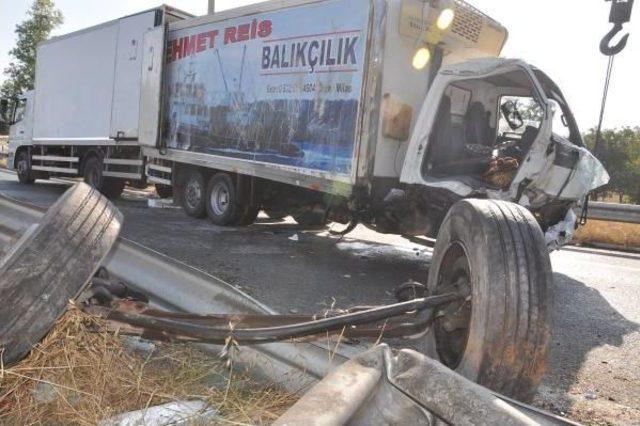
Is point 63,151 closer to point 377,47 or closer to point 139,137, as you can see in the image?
point 139,137

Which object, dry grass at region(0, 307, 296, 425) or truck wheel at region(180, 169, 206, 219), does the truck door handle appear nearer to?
truck wheel at region(180, 169, 206, 219)

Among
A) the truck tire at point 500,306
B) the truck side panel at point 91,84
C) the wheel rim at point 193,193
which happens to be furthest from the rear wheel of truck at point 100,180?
the truck tire at point 500,306

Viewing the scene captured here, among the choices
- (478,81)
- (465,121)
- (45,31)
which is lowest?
(465,121)

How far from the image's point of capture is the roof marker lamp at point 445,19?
648 cm

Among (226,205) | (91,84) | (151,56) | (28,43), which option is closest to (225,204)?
(226,205)

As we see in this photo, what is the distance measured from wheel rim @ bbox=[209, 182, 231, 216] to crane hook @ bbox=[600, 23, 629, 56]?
6623 millimetres

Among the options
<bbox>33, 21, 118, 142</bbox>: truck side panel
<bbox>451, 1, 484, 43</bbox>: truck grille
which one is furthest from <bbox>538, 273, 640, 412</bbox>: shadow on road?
<bbox>33, 21, 118, 142</bbox>: truck side panel

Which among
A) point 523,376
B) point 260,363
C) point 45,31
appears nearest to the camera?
point 523,376

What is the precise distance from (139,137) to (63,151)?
4.66 meters

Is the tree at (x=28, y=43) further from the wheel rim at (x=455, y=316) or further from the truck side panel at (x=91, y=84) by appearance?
the wheel rim at (x=455, y=316)

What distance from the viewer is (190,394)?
2.37 meters

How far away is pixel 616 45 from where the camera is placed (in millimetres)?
9398

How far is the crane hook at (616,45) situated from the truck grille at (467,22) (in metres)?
3.53

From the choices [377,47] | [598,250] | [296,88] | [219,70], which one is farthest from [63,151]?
[598,250]
